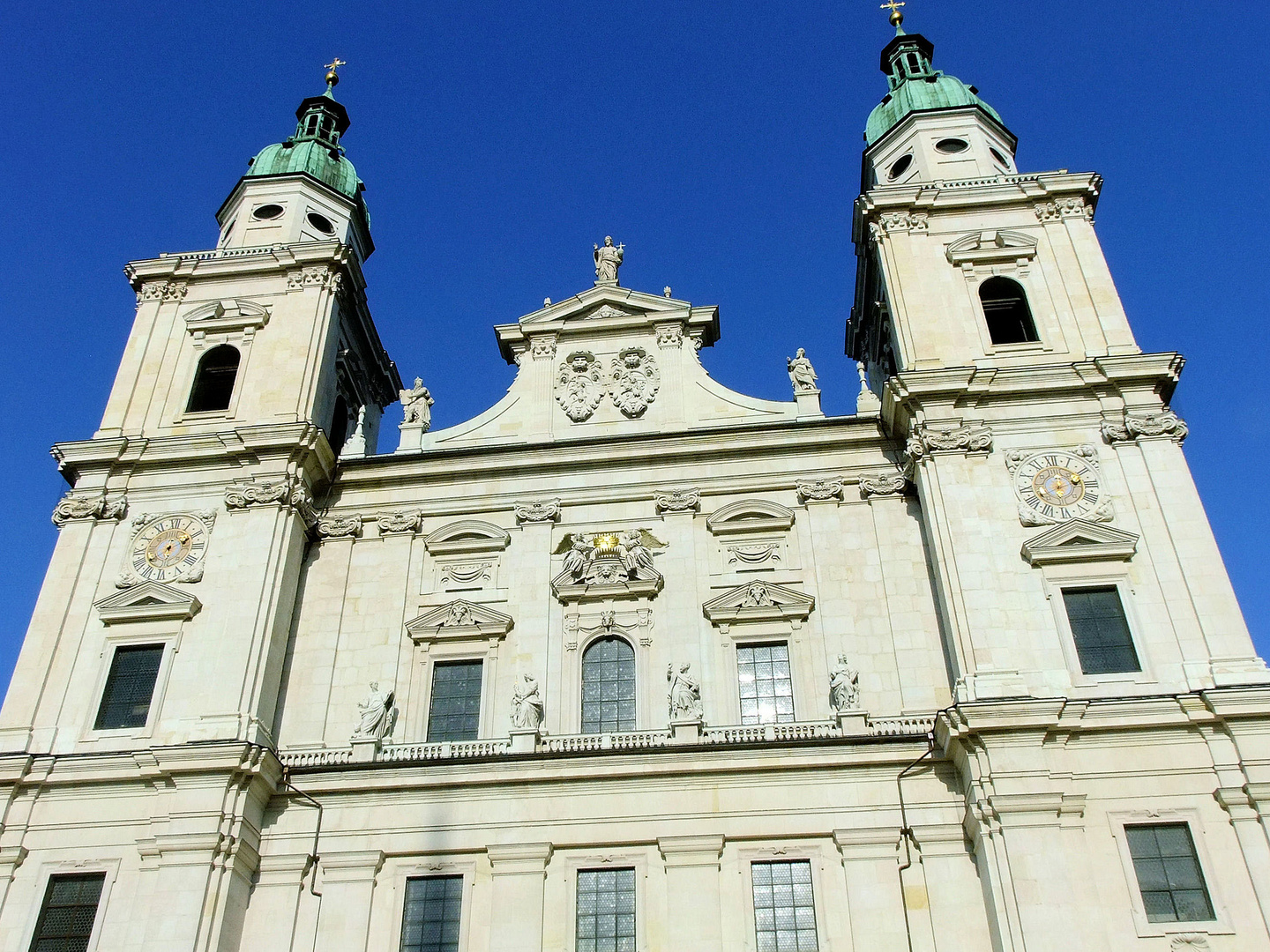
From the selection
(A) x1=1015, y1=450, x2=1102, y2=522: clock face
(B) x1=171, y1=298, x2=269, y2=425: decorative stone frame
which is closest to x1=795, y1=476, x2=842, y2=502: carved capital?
(A) x1=1015, y1=450, x2=1102, y2=522: clock face

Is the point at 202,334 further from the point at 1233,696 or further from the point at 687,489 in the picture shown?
the point at 1233,696

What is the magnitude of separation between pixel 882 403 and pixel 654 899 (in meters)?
10.6

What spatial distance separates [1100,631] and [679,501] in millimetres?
7955

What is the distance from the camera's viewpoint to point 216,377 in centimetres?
2728

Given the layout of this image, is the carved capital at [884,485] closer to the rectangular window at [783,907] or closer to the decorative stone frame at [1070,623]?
the decorative stone frame at [1070,623]

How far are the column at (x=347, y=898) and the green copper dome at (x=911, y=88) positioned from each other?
874 inches

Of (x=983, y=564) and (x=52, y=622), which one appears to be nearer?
(x=983, y=564)

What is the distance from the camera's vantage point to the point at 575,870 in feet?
61.6

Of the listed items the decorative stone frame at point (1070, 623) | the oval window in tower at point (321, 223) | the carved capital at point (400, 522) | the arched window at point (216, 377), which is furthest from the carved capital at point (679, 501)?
the oval window in tower at point (321, 223)

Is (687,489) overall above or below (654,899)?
above

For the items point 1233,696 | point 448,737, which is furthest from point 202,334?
point 1233,696

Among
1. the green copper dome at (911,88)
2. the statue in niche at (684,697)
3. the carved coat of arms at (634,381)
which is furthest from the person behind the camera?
the green copper dome at (911,88)

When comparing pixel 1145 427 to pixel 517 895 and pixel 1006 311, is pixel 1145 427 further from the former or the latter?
pixel 517 895

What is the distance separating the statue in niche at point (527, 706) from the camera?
20.2 m
